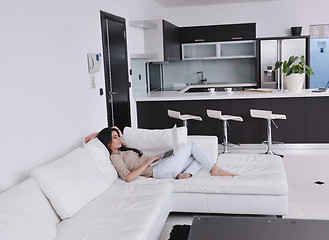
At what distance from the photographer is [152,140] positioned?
485 cm

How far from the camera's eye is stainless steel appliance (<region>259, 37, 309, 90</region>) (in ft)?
30.3

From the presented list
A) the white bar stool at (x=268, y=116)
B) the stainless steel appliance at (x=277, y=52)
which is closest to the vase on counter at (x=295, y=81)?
the white bar stool at (x=268, y=116)

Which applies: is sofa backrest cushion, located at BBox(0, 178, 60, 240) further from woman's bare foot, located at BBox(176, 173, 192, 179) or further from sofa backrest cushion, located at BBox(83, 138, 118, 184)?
woman's bare foot, located at BBox(176, 173, 192, 179)

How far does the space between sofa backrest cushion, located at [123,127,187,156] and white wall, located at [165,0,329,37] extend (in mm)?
5793

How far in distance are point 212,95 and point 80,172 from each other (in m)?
3.85

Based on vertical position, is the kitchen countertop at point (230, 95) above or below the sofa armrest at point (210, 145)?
above

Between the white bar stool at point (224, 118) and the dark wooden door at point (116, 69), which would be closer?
the dark wooden door at point (116, 69)

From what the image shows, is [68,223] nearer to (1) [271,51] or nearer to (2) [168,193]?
(2) [168,193]

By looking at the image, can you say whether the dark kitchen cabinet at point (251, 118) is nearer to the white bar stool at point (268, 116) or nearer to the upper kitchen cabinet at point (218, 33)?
the white bar stool at point (268, 116)

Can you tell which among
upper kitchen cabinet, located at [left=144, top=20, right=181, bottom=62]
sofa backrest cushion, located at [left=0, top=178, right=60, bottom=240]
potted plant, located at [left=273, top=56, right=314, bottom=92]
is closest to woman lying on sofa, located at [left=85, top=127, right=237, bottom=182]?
sofa backrest cushion, located at [left=0, top=178, right=60, bottom=240]

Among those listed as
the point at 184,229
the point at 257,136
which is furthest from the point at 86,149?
the point at 257,136

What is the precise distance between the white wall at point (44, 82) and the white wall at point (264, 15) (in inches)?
193

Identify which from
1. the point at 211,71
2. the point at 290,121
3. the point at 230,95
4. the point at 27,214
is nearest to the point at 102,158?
the point at 27,214

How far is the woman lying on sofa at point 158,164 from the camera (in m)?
4.27
